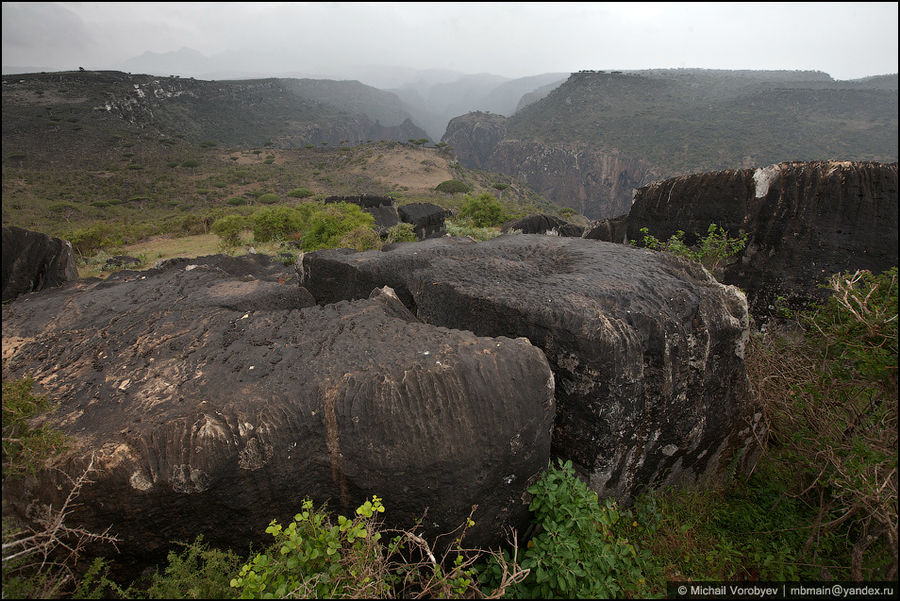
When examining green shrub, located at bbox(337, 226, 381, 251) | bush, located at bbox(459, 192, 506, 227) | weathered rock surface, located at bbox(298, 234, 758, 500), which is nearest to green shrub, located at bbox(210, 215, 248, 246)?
green shrub, located at bbox(337, 226, 381, 251)

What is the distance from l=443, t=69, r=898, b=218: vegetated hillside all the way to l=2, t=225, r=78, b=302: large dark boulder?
170 ft

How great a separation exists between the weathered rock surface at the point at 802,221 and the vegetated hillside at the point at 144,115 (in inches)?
2103

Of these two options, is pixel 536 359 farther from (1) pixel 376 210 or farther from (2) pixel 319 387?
(1) pixel 376 210

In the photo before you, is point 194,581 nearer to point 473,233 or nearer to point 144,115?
point 473,233

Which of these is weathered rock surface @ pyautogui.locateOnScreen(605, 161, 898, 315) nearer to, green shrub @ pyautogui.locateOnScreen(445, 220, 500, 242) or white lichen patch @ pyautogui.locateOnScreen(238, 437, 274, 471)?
white lichen patch @ pyautogui.locateOnScreen(238, 437, 274, 471)

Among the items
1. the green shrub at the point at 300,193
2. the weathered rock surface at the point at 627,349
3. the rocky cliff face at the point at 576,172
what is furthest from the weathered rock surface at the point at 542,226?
the rocky cliff face at the point at 576,172

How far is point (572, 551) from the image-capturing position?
2.64 m

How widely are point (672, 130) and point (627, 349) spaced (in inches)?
2499

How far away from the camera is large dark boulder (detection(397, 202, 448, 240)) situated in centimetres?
2095

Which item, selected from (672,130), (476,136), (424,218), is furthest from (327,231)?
(476,136)

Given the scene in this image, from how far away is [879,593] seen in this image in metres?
2.70

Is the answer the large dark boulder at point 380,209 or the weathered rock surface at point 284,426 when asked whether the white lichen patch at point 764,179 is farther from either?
the large dark boulder at point 380,209

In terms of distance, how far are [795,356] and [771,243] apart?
11.3ft

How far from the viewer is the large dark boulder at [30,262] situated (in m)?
6.76
